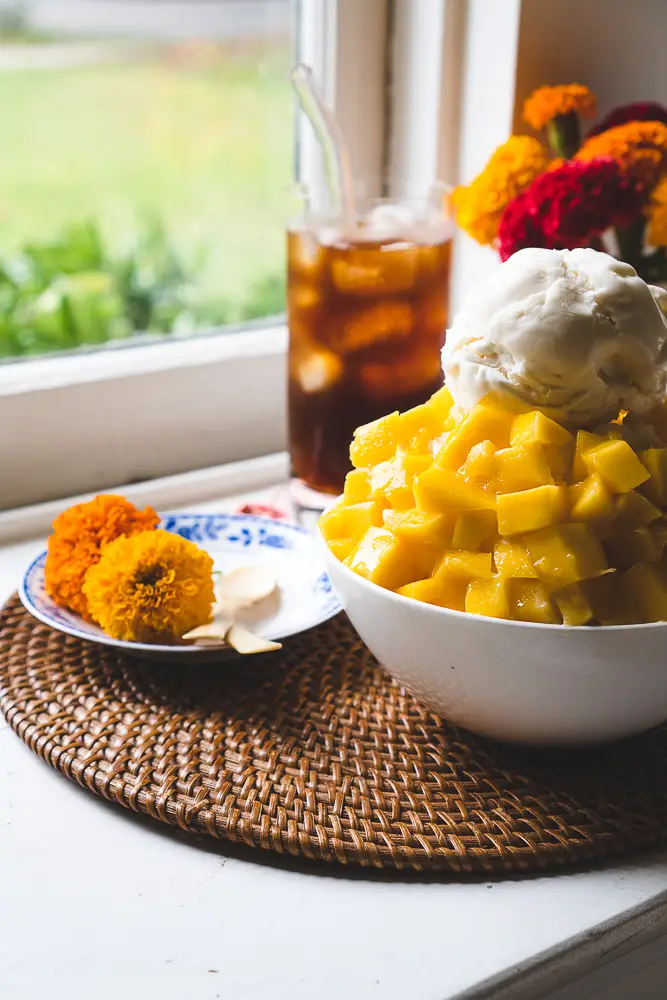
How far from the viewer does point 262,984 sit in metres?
0.50

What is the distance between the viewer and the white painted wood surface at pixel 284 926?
504 mm

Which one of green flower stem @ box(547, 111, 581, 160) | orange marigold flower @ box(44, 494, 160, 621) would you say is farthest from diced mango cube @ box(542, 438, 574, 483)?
green flower stem @ box(547, 111, 581, 160)

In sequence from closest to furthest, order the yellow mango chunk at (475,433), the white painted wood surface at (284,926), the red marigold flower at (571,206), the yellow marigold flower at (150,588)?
1. the white painted wood surface at (284,926)
2. the yellow mango chunk at (475,433)
3. the yellow marigold flower at (150,588)
4. the red marigold flower at (571,206)

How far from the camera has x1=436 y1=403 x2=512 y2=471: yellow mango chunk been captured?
62 cm

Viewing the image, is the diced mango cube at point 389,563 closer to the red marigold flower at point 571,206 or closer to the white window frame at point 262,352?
the red marigold flower at point 571,206

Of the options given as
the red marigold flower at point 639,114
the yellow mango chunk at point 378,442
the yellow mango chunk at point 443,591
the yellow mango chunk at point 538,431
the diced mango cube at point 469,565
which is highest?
the red marigold flower at point 639,114

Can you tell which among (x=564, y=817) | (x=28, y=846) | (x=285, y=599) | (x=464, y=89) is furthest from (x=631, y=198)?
(x=28, y=846)

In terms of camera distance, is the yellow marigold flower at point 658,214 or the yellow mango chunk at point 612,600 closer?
the yellow mango chunk at point 612,600

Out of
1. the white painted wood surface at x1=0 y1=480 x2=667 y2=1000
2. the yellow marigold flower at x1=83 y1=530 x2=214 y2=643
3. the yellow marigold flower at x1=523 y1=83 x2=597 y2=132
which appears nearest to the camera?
the white painted wood surface at x1=0 y1=480 x2=667 y2=1000

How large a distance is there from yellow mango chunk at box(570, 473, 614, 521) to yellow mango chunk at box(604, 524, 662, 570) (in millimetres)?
20

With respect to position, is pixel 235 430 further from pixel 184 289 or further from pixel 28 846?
pixel 28 846

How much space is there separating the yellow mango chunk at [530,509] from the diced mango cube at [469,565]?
0.02m

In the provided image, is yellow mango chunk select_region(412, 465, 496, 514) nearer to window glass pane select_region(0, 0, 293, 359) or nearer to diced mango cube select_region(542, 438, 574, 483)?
diced mango cube select_region(542, 438, 574, 483)

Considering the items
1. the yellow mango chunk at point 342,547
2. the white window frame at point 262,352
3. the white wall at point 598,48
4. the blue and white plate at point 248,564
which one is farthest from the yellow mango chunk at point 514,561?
the white wall at point 598,48
